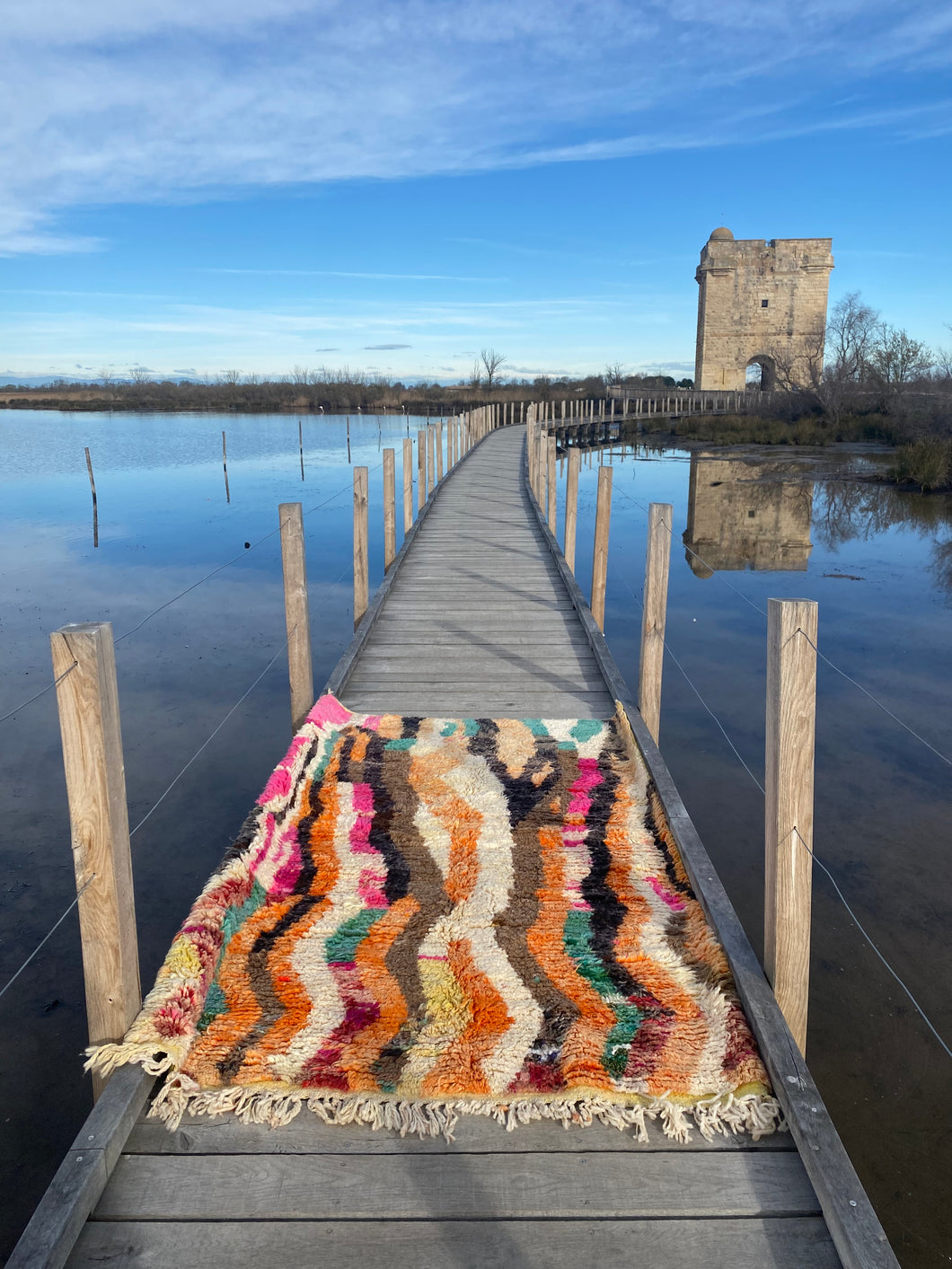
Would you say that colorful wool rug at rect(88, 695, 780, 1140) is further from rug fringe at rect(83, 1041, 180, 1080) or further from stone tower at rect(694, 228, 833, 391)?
stone tower at rect(694, 228, 833, 391)

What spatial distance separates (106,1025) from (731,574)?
12.0 m

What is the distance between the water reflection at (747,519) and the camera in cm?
1400

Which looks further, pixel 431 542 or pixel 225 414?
pixel 225 414

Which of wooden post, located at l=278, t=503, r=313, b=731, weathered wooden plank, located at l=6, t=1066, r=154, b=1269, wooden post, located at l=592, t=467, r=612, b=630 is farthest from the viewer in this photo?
wooden post, located at l=592, t=467, r=612, b=630

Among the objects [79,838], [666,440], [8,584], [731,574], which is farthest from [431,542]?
[666,440]

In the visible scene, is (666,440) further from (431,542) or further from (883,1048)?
(883,1048)

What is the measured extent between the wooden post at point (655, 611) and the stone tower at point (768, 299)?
41043mm

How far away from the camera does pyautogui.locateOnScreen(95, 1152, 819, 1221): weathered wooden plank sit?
1.90m

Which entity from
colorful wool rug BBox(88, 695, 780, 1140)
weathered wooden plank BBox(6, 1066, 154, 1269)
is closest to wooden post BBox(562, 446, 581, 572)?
colorful wool rug BBox(88, 695, 780, 1140)

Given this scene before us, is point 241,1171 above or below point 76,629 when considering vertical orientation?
below

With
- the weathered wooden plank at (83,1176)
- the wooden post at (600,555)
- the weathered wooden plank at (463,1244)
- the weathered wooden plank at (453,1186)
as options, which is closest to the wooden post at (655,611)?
the wooden post at (600,555)

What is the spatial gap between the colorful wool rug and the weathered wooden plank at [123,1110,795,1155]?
3cm

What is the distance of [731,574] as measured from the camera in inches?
515

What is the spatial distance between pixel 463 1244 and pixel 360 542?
233 inches
